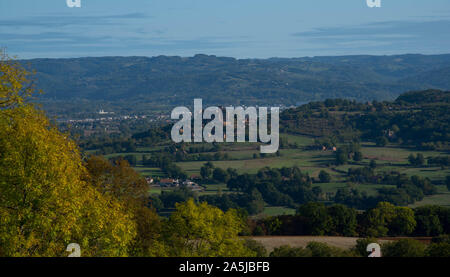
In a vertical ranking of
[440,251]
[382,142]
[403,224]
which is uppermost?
[440,251]

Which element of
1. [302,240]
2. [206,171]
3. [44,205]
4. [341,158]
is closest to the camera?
[44,205]

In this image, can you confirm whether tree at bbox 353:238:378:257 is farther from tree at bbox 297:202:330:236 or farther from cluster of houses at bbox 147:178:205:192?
cluster of houses at bbox 147:178:205:192

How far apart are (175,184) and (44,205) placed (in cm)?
7670

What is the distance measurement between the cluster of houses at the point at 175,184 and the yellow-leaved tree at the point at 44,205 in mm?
70983

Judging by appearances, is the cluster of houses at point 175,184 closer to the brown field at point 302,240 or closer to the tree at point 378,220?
the tree at point 378,220

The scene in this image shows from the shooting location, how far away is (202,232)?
21.0 m

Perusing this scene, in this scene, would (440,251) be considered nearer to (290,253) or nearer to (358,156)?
(290,253)

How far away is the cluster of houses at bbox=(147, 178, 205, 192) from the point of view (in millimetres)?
90781

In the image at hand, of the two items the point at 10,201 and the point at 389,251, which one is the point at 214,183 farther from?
the point at 10,201

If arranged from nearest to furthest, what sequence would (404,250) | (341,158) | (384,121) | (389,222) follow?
(404,250), (389,222), (341,158), (384,121)

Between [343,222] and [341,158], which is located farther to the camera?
[341,158]

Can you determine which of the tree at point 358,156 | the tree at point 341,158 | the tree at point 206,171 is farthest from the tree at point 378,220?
the tree at point 358,156

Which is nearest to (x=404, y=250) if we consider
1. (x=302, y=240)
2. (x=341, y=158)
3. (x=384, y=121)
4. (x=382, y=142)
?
(x=302, y=240)

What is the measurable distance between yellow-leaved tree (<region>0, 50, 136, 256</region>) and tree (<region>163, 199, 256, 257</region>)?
10.6ft
